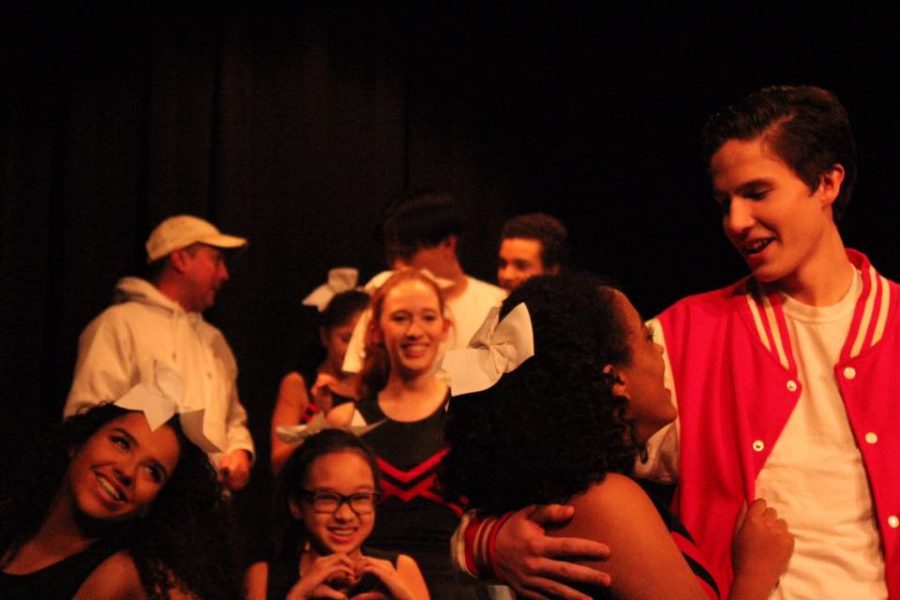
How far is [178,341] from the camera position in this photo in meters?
4.30

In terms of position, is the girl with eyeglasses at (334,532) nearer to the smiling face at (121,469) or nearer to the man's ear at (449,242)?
the smiling face at (121,469)

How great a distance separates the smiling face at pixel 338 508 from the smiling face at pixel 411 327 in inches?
16.8

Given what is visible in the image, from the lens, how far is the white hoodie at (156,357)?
4.06 meters

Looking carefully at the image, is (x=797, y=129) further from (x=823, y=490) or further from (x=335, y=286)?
(x=335, y=286)

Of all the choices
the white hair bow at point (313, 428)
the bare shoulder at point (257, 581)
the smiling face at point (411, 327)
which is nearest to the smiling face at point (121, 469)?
the bare shoulder at point (257, 581)

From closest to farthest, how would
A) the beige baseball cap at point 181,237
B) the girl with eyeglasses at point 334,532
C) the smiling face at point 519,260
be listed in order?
the girl with eyeglasses at point 334,532, the smiling face at point 519,260, the beige baseball cap at point 181,237

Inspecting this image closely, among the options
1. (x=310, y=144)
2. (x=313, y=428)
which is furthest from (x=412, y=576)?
(x=310, y=144)

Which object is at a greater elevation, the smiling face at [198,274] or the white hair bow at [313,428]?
the smiling face at [198,274]

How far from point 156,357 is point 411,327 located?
1174 mm

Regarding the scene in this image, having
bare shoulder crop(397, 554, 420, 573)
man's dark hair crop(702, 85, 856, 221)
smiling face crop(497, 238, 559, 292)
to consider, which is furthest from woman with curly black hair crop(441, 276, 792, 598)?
smiling face crop(497, 238, 559, 292)

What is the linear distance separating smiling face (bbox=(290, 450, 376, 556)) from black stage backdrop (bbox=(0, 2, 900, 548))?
1.77 metres

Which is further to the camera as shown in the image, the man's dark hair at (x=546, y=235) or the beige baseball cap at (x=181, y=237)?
the beige baseball cap at (x=181, y=237)

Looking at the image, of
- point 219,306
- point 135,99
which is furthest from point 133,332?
point 135,99

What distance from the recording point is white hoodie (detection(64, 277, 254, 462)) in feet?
13.3
